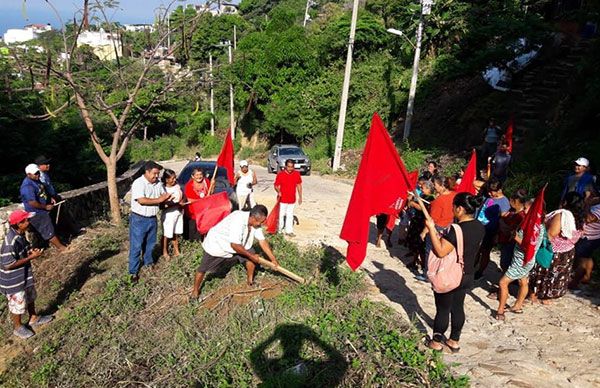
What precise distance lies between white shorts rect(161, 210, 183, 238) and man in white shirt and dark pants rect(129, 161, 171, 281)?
530 mm

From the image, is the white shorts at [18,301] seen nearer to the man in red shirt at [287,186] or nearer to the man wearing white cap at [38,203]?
the man wearing white cap at [38,203]

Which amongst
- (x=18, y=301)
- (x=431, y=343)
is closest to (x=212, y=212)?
(x=18, y=301)

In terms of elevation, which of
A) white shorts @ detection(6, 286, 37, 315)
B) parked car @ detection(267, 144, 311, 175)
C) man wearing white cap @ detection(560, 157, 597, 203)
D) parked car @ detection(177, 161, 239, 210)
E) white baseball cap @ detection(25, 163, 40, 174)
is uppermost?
man wearing white cap @ detection(560, 157, 597, 203)

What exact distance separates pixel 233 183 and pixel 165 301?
121 inches

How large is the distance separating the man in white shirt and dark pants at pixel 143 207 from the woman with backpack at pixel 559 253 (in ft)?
17.4

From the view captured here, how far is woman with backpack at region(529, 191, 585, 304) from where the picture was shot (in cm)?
552

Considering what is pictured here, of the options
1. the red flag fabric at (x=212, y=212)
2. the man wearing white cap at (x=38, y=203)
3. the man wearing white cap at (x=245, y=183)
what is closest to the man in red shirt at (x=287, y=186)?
the man wearing white cap at (x=245, y=183)

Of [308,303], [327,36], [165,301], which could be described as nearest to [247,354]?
[308,303]

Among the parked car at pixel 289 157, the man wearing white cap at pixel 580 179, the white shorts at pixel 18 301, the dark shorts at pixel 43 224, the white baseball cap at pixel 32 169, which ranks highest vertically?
the man wearing white cap at pixel 580 179

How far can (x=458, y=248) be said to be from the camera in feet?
14.0

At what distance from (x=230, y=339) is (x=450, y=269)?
2561mm

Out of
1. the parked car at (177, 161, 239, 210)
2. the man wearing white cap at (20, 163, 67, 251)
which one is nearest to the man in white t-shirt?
the parked car at (177, 161, 239, 210)

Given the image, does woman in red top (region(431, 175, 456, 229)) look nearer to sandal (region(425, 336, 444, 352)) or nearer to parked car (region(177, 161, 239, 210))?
sandal (region(425, 336, 444, 352))

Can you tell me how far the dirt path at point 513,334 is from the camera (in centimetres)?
439
